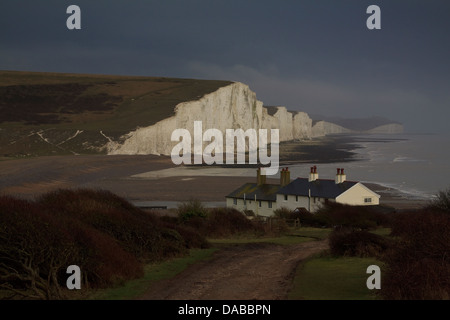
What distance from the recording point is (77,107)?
483 ft

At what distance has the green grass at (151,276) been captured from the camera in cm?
1480

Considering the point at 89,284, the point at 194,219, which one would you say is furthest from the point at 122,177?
the point at 89,284

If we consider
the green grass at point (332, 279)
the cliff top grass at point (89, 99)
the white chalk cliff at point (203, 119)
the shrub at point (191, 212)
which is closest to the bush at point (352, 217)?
the shrub at point (191, 212)

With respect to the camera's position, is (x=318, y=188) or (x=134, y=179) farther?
(x=134, y=179)

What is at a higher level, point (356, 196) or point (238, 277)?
point (238, 277)

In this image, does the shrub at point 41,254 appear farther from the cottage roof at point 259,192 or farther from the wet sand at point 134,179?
the wet sand at point 134,179

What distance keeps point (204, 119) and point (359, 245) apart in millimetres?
113907

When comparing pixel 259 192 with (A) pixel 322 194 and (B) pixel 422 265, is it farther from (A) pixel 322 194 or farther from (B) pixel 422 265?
(B) pixel 422 265

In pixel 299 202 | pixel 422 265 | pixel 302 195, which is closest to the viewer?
pixel 422 265

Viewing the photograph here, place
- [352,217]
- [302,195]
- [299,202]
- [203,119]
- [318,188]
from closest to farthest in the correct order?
1. [352,217]
2. [302,195]
3. [299,202]
4. [318,188]
5. [203,119]

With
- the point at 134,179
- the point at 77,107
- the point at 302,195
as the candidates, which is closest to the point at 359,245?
the point at 302,195

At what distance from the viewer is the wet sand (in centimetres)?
5650

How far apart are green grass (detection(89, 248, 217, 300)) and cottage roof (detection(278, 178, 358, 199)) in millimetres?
19425

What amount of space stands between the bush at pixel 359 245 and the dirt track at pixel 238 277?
1625 mm
